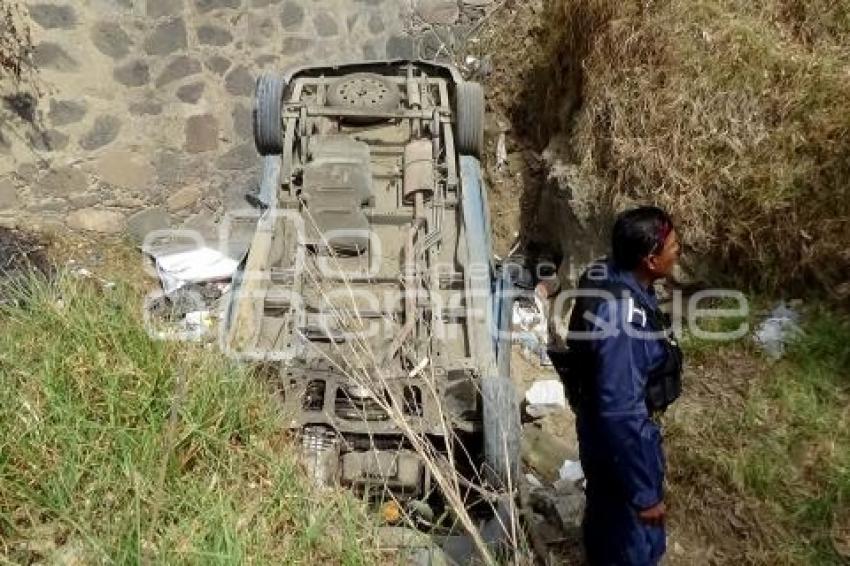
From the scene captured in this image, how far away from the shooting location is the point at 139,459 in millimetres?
3090

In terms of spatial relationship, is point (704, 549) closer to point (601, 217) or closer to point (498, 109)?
point (601, 217)

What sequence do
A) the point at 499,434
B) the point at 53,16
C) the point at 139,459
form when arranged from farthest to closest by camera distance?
the point at 53,16 < the point at 499,434 < the point at 139,459

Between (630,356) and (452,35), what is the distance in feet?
19.5

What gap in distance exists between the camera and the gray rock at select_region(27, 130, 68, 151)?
6.46m

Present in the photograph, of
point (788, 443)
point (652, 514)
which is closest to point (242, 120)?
point (788, 443)

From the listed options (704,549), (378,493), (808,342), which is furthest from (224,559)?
(808,342)

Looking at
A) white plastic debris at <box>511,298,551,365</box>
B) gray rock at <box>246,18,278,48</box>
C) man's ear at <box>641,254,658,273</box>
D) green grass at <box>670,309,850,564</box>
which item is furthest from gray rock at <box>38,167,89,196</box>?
man's ear at <box>641,254,658,273</box>

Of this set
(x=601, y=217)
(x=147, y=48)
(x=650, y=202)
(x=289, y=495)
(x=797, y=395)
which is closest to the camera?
(x=289, y=495)

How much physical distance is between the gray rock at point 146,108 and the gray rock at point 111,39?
15.1 inches

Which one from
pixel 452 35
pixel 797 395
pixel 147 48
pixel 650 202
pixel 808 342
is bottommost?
pixel 797 395

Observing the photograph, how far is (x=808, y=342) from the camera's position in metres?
4.52

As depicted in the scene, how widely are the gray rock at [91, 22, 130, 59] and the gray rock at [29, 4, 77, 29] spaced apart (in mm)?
176

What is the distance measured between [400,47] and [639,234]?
17.9 ft

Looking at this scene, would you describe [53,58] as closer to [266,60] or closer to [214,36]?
[214,36]
